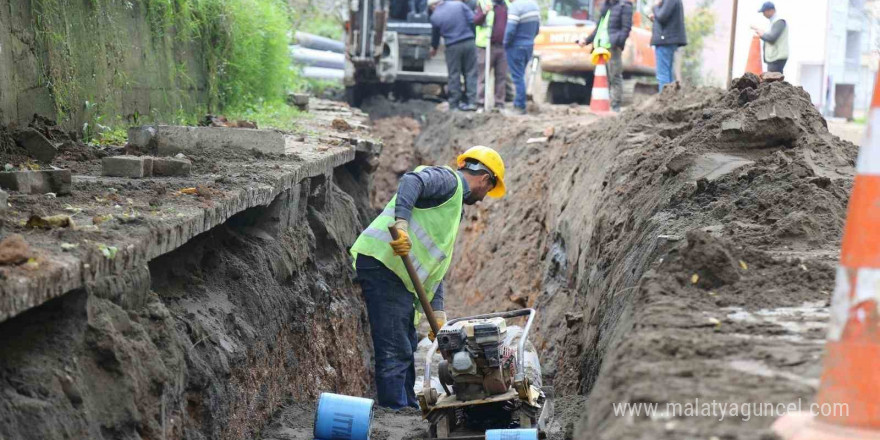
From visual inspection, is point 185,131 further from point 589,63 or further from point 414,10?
point 589,63

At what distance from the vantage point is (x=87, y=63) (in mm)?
7195

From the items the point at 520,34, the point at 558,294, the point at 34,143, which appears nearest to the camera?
the point at 34,143

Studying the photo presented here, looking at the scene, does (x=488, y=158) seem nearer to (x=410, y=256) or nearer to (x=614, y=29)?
(x=410, y=256)

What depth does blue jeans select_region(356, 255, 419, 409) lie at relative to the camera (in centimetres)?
680

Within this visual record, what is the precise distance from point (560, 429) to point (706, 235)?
1.84 meters

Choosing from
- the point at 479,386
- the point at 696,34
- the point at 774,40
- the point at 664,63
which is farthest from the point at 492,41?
the point at 696,34

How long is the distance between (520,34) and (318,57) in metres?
5.76

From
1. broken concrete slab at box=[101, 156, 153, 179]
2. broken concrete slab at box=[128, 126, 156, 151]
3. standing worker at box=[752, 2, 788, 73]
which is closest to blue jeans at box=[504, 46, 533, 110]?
standing worker at box=[752, 2, 788, 73]

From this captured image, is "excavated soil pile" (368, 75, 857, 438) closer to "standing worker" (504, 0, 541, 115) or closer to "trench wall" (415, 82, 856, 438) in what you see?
"trench wall" (415, 82, 856, 438)

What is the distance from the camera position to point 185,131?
7.09 meters

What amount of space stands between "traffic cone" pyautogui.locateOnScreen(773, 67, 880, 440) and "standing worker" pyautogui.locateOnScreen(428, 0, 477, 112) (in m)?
12.9

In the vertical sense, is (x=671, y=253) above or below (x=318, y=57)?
below

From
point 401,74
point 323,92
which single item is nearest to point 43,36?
point 401,74

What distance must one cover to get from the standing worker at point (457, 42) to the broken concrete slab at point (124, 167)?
1026 cm
